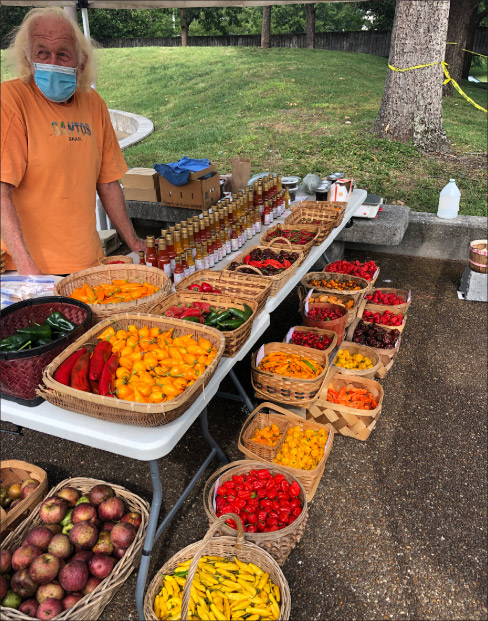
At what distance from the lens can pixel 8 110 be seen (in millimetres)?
2658

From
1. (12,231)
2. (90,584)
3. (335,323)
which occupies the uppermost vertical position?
(12,231)

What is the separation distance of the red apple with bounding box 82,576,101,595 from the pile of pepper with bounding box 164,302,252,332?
128cm

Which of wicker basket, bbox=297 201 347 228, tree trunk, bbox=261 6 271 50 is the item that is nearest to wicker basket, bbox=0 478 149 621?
wicker basket, bbox=297 201 347 228

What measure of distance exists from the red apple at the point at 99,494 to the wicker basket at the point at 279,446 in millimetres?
831

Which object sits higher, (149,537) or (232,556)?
(149,537)

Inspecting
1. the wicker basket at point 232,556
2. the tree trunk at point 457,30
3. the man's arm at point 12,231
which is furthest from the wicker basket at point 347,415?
the tree trunk at point 457,30

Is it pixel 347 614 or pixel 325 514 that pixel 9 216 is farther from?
pixel 347 614

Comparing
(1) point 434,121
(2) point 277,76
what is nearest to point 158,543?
(1) point 434,121

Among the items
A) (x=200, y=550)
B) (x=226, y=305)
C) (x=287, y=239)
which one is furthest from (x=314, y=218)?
(x=200, y=550)

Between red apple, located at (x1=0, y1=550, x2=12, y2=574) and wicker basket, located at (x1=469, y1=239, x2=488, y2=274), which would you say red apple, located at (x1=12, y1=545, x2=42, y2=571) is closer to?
red apple, located at (x1=0, y1=550, x2=12, y2=574)

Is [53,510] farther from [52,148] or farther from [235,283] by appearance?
[52,148]

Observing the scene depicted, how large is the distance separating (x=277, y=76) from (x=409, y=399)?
14.5m

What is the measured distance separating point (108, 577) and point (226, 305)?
1.45 meters

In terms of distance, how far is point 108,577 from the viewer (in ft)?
7.13
